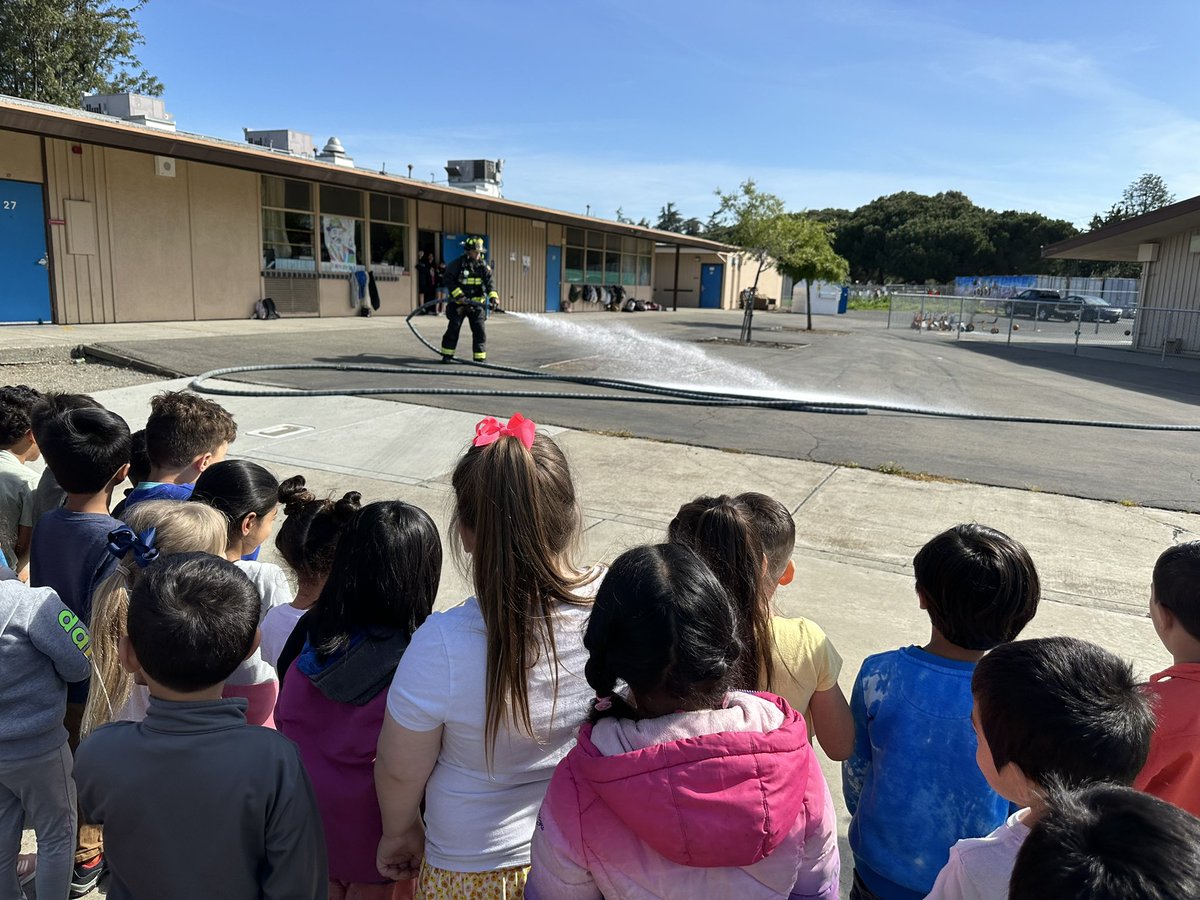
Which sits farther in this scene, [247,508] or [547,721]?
[247,508]

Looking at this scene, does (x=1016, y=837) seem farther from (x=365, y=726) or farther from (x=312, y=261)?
(x=312, y=261)

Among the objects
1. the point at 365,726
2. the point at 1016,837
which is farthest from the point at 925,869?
the point at 365,726

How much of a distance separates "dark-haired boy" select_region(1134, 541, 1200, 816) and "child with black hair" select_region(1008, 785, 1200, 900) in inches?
38.1

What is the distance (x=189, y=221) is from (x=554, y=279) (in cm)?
1519

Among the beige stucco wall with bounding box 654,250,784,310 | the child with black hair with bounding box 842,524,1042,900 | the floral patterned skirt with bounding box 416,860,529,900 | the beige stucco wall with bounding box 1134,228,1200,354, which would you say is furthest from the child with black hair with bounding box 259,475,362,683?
the beige stucco wall with bounding box 654,250,784,310

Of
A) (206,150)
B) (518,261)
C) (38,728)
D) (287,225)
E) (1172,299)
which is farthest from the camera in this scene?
(518,261)

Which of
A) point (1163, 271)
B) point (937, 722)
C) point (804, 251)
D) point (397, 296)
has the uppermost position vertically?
point (804, 251)

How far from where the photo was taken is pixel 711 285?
141 feet

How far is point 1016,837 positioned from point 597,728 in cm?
68

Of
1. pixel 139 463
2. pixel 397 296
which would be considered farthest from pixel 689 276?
pixel 139 463

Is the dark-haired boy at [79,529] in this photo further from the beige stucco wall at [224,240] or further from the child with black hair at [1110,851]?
the beige stucco wall at [224,240]

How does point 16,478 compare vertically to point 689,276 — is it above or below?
below

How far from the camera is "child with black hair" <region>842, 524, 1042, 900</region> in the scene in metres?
1.84

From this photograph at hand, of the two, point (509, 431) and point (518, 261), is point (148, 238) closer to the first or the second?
point (518, 261)
